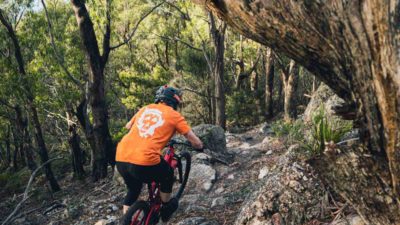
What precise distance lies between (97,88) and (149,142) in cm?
790

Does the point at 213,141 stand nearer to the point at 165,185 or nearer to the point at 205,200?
the point at 205,200

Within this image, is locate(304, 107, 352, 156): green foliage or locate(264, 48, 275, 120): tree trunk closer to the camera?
locate(304, 107, 352, 156): green foliage

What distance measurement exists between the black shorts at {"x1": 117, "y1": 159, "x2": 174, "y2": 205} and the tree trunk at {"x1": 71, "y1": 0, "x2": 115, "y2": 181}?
7406 mm

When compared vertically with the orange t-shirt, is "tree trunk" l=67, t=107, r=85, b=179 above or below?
below

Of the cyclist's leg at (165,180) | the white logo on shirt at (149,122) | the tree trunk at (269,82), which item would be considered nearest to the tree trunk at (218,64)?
the tree trunk at (269,82)

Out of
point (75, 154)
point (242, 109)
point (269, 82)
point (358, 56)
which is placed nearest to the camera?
point (358, 56)

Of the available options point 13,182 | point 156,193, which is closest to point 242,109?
point 13,182

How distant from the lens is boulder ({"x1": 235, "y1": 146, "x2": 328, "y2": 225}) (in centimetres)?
478

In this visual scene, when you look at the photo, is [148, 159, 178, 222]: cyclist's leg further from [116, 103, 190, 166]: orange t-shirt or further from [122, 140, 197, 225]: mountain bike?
[116, 103, 190, 166]: orange t-shirt

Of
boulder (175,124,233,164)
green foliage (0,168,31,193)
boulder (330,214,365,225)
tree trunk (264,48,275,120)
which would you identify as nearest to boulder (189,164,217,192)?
boulder (175,124,233,164)

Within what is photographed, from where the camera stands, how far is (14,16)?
17016 mm

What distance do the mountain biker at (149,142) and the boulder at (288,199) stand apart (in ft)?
3.98

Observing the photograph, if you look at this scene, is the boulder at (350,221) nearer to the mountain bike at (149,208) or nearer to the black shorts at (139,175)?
the black shorts at (139,175)

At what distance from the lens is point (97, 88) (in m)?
12.2
